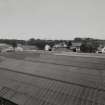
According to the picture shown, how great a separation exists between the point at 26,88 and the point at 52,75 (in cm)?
331

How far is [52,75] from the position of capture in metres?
13.7

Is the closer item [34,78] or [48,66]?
[34,78]

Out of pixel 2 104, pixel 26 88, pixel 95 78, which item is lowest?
pixel 2 104

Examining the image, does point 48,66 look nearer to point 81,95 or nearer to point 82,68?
point 82,68

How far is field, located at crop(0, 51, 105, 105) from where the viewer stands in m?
9.65

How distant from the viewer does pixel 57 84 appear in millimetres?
11758

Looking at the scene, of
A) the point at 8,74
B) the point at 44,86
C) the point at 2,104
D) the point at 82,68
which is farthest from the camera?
the point at 8,74

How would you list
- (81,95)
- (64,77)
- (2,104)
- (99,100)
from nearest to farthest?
(99,100)
(81,95)
(2,104)
(64,77)

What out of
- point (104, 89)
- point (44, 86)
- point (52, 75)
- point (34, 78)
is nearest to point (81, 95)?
point (104, 89)

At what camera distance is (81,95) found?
31.9 ft

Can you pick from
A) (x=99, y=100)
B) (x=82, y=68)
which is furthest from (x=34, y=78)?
(x=99, y=100)

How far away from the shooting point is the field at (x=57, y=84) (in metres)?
→ 9.65

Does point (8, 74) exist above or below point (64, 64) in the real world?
below

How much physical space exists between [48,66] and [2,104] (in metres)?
7.38
